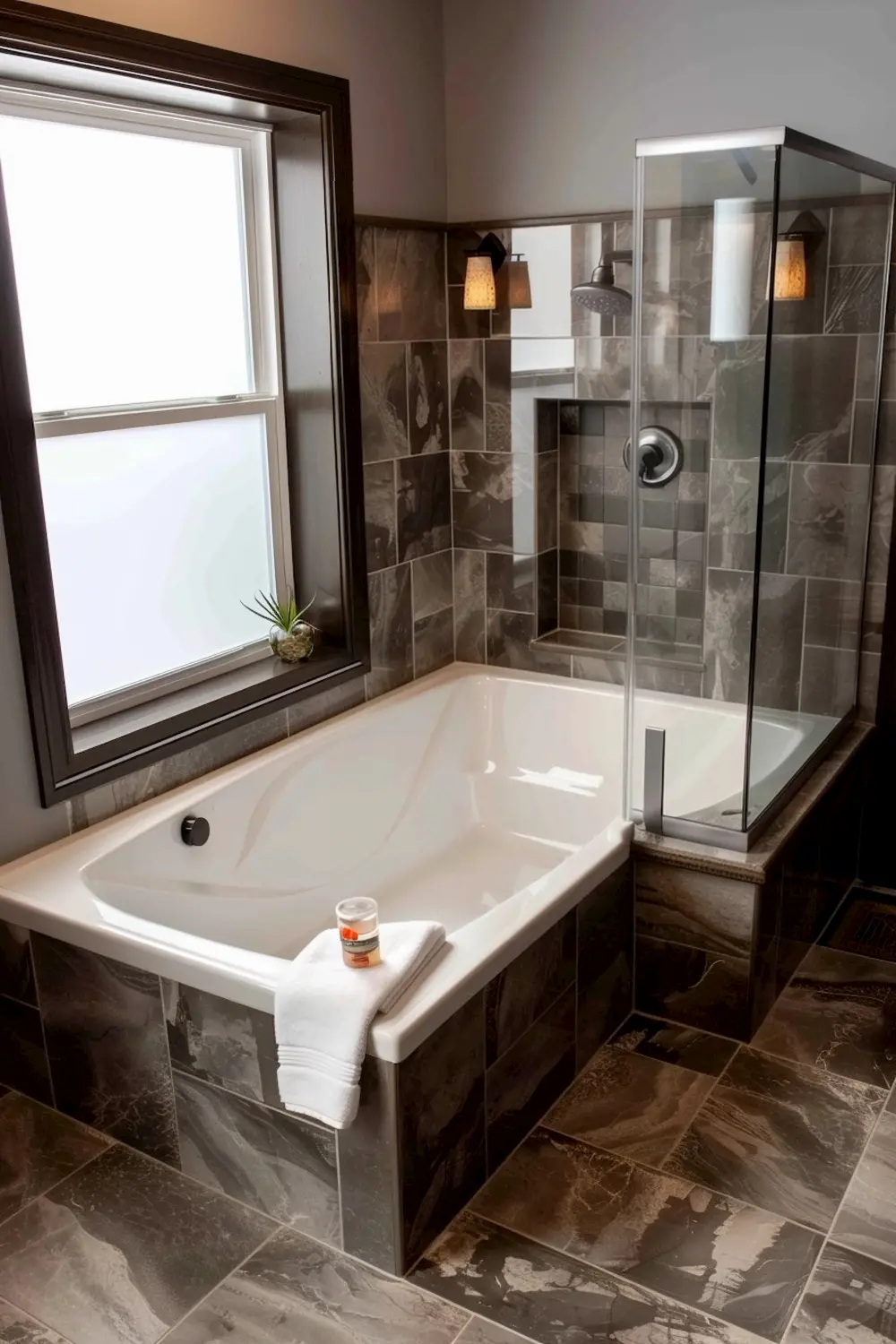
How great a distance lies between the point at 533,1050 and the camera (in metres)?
2.46

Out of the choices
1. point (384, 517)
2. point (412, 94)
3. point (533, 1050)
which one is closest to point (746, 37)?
point (412, 94)

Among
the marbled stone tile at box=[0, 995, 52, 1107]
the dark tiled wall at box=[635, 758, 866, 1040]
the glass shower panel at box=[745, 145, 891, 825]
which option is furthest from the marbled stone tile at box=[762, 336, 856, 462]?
the marbled stone tile at box=[0, 995, 52, 1107]

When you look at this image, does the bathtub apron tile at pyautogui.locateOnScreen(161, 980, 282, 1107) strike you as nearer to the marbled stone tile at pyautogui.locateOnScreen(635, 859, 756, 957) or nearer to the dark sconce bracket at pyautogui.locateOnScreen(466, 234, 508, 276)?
the marbled stone tile at pyautogui.locateOnScreen(635, 859, 756, 957)

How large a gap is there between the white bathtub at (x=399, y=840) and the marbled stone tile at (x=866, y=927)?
61cm

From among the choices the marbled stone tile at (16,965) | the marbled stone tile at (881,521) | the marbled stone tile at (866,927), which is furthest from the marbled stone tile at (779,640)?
the marbled stone tile at (16,965)

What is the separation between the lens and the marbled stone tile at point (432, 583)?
368 cm

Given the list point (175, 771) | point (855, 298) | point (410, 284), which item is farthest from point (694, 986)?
point (410, 284)

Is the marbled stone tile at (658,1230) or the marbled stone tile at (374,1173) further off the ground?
the marbled stone tile at (374,1173)

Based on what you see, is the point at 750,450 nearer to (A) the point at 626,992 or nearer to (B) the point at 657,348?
(B) the point at 657,348

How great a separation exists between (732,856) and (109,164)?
2.11 meters

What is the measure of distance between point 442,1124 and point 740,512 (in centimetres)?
134

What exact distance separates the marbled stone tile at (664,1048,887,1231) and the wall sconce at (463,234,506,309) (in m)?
2.13

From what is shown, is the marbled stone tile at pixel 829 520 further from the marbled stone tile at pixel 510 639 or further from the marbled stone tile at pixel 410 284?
the marbled stone tile at pixel 410 284

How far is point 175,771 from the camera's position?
9.46 ft
